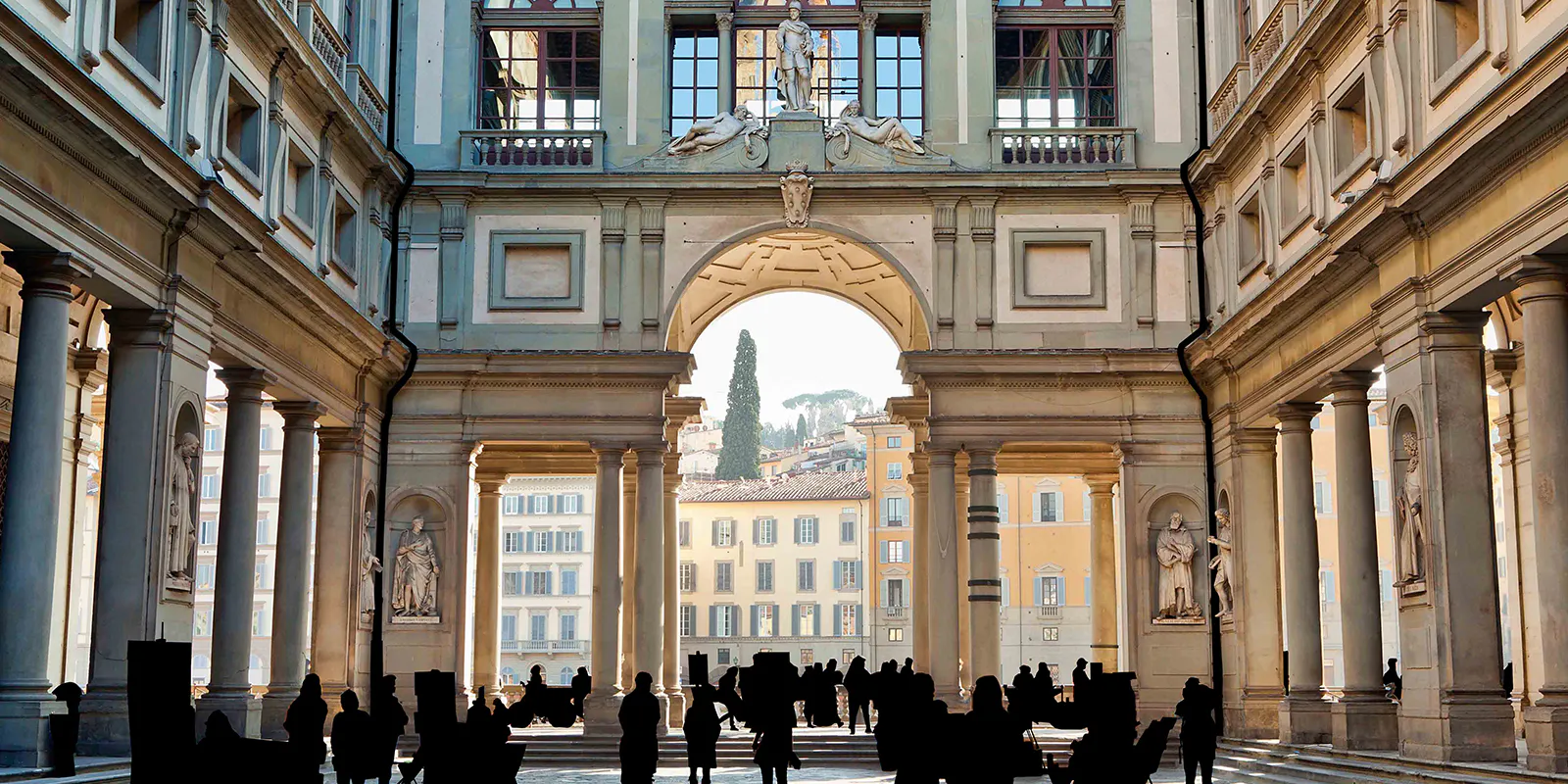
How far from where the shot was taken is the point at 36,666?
1812 cm

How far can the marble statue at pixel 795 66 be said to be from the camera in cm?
3186

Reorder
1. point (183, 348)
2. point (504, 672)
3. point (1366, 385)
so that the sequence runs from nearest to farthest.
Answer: point (183, 348)
point (1366, 385)
point (504, 672)

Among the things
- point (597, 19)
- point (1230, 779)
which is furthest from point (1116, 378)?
point (597, 19)

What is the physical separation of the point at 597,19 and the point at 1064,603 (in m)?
47.4

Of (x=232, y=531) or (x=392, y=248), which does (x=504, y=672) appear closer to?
(x=392, y=248)

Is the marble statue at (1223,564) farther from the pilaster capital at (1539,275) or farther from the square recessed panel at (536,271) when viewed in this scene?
the square recessed panel at (536,271)

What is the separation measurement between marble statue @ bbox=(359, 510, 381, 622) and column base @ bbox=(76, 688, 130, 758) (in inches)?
393

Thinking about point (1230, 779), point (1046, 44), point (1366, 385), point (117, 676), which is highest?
point (1046, 44)

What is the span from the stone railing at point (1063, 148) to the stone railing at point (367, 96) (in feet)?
36.7

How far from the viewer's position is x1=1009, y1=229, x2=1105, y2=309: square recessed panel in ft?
104

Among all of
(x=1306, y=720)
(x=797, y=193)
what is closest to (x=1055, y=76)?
(x=797, y=193)

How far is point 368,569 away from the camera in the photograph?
30.3m

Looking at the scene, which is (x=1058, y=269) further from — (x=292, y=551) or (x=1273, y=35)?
(x=292, y=551)

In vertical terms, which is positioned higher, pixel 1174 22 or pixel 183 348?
pixel 1174 22
